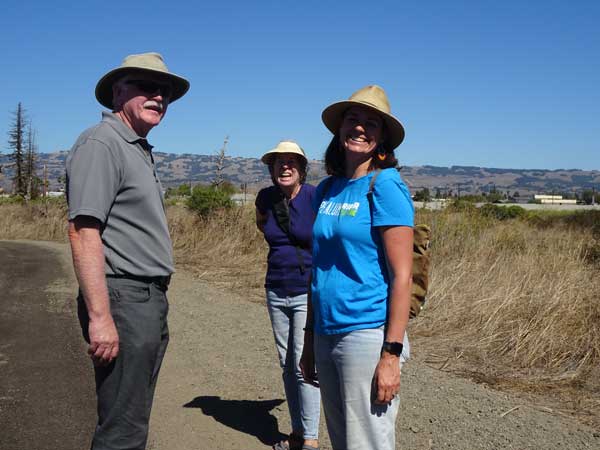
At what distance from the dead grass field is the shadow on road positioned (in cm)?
195

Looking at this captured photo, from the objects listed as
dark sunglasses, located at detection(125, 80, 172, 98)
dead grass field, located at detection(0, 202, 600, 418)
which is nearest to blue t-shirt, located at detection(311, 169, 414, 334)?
dark sunglasses, located at detection(125, 80, 172, 98)

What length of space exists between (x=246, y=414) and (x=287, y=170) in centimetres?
194

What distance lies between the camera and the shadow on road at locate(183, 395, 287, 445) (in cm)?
468

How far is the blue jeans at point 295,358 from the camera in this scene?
13.5 feet

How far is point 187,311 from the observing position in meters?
8.91

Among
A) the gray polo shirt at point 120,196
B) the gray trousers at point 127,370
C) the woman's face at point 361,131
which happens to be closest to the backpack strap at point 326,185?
the woman's face at point 361,131

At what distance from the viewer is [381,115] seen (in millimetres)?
3016

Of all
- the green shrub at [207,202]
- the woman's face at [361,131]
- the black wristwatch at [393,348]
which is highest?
the woman's face at [361,131]

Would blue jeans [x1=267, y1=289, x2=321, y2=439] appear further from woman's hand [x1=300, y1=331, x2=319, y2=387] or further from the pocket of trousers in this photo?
the pocket of trousers

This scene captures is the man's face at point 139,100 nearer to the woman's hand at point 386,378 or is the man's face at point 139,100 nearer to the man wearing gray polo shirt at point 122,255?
the man wearing gray polo shirt at point 122,255

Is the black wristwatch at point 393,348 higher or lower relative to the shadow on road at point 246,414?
higher

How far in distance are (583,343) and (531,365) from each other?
60cm

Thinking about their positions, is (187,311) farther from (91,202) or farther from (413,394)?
(91,202)

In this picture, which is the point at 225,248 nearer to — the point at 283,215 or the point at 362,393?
the point at 283,215
